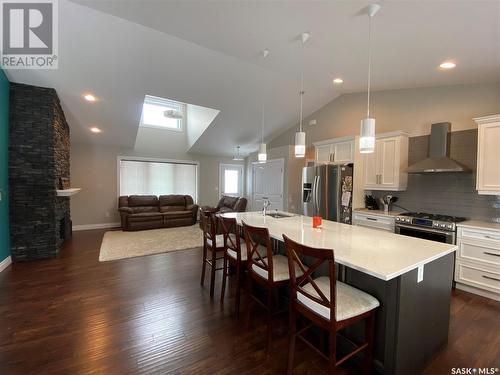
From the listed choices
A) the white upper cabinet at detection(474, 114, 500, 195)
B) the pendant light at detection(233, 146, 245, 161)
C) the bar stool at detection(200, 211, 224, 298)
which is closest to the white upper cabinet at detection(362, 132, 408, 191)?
the white upper cabinet at detection(474, 114, 500, 195)

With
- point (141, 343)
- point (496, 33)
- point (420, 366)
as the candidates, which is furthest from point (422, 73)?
point (141, 343)

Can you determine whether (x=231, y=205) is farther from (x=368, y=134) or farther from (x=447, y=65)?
(x=447, y=65)

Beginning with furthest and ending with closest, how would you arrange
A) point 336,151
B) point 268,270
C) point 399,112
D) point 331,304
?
point 336,151, point 399,112, point 268,270, point 331,304

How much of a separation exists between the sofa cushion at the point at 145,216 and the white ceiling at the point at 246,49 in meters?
2.61

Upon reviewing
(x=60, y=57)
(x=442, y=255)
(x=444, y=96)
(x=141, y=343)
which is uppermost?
(x=60, y=57)

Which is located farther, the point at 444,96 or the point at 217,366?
the point at 444,96

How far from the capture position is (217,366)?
167 centimetres

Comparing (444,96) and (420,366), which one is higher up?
(444,96)

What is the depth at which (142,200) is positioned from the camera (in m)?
6.80

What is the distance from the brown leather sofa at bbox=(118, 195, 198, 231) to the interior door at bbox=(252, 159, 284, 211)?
6.68 feet

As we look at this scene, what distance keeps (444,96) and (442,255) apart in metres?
3.16

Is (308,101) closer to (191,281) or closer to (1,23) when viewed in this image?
(191,281)

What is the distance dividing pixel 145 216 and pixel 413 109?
659cm

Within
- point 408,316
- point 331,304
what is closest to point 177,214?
point 331,304
